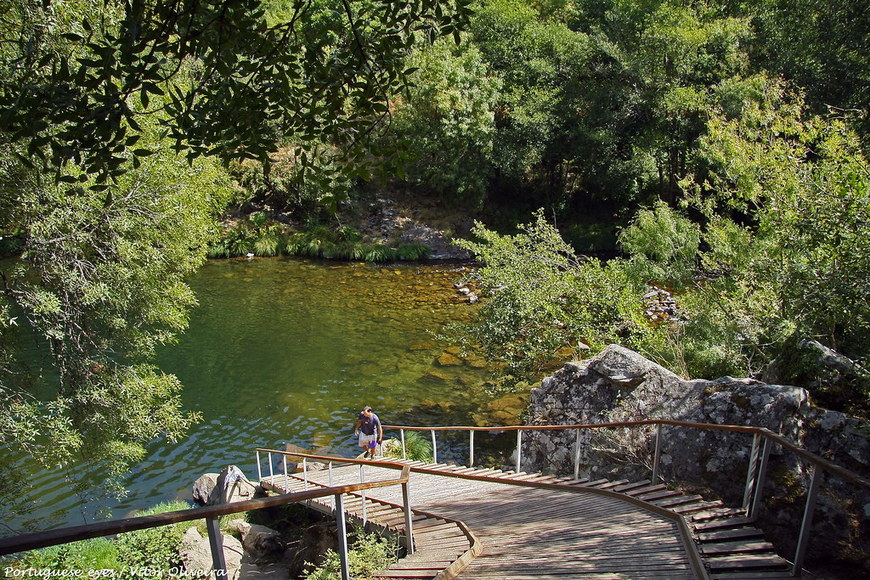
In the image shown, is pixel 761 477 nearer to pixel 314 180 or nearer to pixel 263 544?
pixel 314 180

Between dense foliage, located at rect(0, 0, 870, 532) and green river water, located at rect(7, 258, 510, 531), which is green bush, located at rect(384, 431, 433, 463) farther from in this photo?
dense foliage, located at rect(0, 0, 870, 532)

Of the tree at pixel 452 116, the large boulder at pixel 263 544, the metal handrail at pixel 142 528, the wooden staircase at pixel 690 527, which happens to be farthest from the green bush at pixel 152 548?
the tree at pixel 452 116

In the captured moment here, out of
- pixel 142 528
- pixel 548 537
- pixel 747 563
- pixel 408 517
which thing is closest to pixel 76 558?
pixel 408 517

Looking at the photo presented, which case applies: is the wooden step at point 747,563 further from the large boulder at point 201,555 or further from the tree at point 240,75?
the large boulder at point 201,555

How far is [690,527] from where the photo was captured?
598cm

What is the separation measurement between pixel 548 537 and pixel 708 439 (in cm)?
398

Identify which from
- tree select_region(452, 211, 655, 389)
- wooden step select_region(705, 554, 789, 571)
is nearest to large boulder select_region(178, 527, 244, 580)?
wooden step select_region(705, 554, 789, 571)

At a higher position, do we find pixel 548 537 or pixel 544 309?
pixel 544 309

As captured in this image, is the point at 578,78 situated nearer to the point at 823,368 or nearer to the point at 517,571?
the point at 823,368

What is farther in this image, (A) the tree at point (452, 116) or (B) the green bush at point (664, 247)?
(A) the tree at point (452, 116)

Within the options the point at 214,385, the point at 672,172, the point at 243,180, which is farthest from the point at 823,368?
the point at 243,180

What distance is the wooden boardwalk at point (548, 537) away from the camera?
197 inches

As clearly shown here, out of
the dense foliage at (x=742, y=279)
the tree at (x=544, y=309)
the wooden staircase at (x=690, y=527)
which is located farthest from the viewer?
the tree at (x=544, y=309)

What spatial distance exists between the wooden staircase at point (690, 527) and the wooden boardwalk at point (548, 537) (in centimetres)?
3
